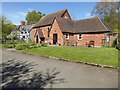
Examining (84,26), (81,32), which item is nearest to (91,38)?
(81,32)

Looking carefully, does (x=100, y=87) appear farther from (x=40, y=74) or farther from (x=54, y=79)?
(x=40, y=74)

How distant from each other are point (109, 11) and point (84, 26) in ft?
93.2

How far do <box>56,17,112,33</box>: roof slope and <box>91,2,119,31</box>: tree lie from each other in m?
23.1

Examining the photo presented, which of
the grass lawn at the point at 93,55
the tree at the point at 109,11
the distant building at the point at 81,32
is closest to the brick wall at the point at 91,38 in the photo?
the distant building at the point at 81,32

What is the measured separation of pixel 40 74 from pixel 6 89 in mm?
2658

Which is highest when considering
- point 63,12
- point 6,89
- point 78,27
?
point 63,12

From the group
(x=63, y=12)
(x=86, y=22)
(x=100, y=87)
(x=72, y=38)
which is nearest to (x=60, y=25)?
(x=72, y=38)

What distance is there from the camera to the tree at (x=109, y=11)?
53.1m

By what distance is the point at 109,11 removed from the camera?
5484 centimetres

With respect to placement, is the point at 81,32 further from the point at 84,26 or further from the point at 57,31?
the point at 57,31

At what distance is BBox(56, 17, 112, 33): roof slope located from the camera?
93.7 ft

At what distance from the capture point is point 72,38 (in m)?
31.7

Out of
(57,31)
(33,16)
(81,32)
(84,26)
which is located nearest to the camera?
(81,32)

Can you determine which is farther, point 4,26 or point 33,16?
point 33,16
